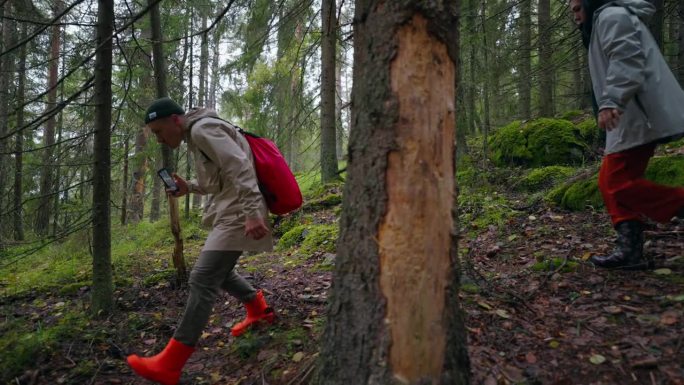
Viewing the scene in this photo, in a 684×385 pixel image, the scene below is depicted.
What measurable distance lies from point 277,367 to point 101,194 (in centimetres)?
A: 255

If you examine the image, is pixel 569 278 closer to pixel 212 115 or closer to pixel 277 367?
pixel 277 367

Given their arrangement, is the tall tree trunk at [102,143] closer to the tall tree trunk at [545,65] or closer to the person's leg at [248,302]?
the person's leg at [248,302]

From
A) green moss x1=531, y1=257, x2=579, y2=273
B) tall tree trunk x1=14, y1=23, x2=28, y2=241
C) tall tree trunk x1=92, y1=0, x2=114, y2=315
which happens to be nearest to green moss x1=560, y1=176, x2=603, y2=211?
green moss x1=531, y1=257, x2=579, y2=273

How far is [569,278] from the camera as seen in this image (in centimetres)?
327

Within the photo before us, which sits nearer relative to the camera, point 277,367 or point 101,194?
point 277,367

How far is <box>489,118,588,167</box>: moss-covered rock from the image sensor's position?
7.49m

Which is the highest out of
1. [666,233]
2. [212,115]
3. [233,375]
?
[212,115]

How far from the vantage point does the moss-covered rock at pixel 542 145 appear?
7.49 m

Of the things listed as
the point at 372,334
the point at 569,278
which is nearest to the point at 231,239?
the point at 372,334

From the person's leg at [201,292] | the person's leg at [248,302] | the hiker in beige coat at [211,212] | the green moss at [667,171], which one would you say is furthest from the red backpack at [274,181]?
the green moss at [667,171]

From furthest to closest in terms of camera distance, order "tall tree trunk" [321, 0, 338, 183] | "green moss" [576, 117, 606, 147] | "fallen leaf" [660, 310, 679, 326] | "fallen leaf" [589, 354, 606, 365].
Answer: "tall tree trunk" [321, 0, 338, 183], "green moss" [576, 117, 606, 147], "fallen leaf" [660, 310, 679, 326], "fallen leaf" [589, 354, 606, 365]

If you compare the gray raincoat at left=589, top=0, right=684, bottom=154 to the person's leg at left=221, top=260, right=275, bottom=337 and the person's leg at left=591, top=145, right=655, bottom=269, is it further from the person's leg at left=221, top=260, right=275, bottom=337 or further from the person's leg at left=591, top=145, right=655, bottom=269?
the person's leg at left=221, top=260, right=275, bottom=337

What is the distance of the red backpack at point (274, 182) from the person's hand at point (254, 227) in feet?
1.37

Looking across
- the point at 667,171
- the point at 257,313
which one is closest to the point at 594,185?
the point at 667,171
